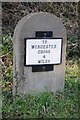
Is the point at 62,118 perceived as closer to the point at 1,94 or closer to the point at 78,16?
the point at 1,94

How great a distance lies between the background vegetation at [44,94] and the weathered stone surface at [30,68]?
0.32ft

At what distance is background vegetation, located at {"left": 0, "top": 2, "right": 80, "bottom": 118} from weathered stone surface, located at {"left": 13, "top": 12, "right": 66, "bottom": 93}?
0.10 m

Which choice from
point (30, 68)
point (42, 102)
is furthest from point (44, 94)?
point (30, 68)

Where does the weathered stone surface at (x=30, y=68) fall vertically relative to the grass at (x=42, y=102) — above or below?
above

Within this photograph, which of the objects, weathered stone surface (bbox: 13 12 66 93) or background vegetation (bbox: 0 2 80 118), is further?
weathered stone surface (bbox: 13 12 66 93)

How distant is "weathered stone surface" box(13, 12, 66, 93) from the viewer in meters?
3.17

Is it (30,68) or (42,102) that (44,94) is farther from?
(30,68)

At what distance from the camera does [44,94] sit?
3.25m

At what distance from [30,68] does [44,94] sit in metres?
0.27

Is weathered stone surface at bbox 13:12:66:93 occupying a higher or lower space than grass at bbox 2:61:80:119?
higher

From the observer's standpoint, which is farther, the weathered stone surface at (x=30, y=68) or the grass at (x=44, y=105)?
the weathered stone surface at (x=30, y=68)

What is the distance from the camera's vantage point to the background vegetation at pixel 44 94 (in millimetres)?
3039

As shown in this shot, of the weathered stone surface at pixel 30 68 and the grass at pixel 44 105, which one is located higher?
the weathered stone surface at pixel 30 68

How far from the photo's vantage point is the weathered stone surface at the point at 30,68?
3.17 metres
